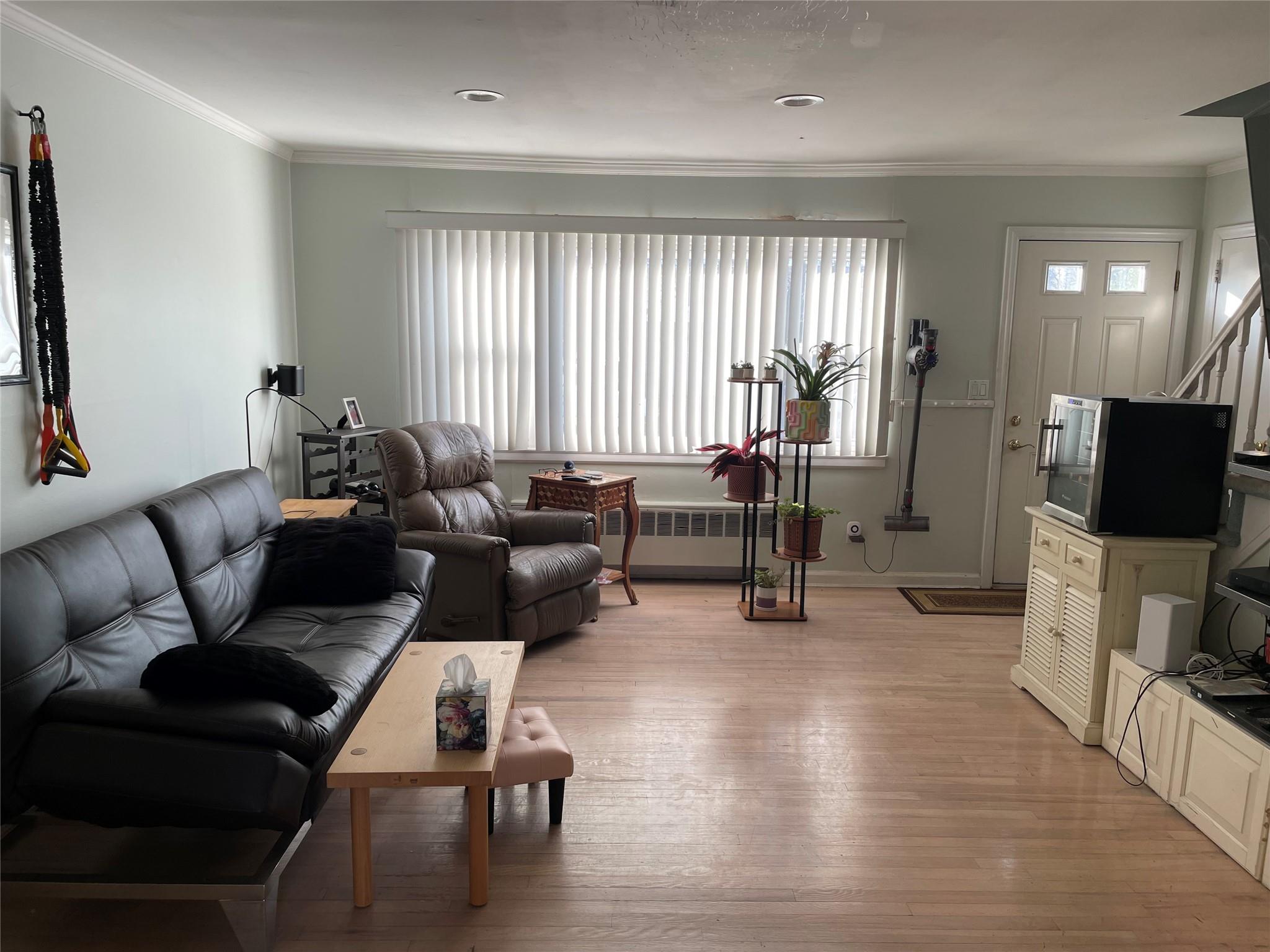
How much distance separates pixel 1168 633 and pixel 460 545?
2.82m

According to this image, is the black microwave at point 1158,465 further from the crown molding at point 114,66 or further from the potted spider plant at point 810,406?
the crown molding at point 114,66

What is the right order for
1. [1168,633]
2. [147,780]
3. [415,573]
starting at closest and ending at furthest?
[147,780] < [1168,633] < [415,573]

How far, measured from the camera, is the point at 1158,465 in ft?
10.5

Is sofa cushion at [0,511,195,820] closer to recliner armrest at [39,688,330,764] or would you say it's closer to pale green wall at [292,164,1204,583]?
recliner armrest at [39,688,330,764]

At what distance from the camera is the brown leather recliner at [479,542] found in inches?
156

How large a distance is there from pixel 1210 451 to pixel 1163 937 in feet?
5.81

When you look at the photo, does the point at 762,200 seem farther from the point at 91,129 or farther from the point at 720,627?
the point at 91,129

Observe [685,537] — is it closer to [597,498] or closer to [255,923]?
[597,498]

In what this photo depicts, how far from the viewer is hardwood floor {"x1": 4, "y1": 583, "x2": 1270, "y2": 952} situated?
7.09 ft

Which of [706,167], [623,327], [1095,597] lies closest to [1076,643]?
[1095,597]

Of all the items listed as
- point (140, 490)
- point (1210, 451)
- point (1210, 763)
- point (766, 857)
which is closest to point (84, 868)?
point (140, 490)

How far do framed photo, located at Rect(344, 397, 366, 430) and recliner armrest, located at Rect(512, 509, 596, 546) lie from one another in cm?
110

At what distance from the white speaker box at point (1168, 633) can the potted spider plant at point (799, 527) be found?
1.78 m

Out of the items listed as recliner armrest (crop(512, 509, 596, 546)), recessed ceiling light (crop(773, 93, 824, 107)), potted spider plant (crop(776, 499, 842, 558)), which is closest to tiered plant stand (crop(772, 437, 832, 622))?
potted spider plant (crop(776, 499, 842, 558))
